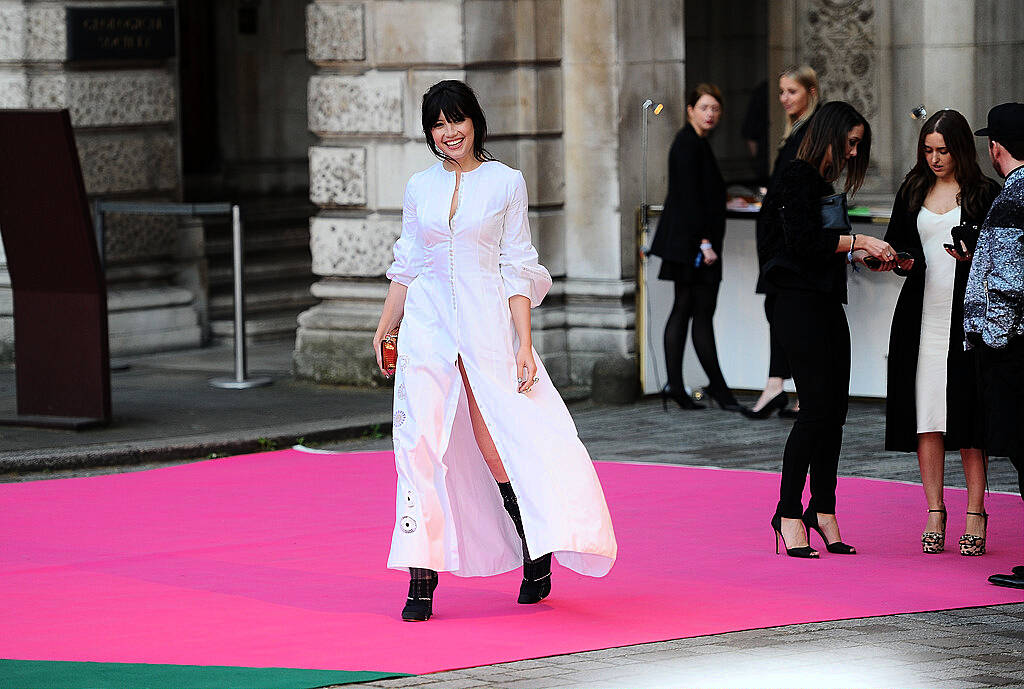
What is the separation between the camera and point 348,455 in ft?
36.2

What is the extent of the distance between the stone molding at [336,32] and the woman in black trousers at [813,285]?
5502 millimetres

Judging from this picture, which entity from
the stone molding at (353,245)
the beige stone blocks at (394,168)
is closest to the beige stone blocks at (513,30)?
the beige stone blocks at (394,168)

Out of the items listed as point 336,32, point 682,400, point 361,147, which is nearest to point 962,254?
point 682,400

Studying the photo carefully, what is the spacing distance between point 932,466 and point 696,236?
4044 mm

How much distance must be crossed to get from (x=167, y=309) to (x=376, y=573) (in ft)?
25.4

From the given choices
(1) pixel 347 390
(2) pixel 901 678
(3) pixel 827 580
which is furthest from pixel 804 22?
(2) pixel 901 678

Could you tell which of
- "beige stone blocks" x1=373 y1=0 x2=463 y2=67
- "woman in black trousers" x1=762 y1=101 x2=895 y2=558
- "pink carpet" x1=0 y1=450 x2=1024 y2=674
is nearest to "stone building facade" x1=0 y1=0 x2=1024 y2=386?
"beige stone blocks" x1=373 y1=0 x2=463 y2=67

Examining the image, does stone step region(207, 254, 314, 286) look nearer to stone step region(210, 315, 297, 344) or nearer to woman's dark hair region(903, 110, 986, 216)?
stone step region(210, 315, 297, 344)

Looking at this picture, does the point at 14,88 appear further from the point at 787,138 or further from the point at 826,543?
the point at 826,543

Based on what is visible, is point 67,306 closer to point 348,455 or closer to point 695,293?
point 348,455

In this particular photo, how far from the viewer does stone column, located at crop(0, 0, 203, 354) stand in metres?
14.4

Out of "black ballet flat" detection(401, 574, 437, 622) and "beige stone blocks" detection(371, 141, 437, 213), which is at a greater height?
"beige stone blocks" detection(371, 141, 437, 213)

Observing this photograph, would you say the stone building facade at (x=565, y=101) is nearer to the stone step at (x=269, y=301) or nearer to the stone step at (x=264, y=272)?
the stone step at (x=269, y=301)

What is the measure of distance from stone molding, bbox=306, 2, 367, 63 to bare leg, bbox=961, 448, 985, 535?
6.09 meters
